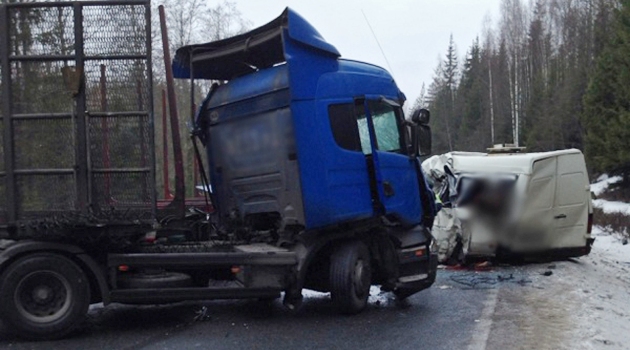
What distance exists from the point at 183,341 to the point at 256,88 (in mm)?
3329

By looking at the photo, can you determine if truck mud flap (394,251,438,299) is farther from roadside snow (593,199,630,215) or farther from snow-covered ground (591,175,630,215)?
roadside snow (593,199,630,215)

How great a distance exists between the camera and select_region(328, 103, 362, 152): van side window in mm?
8883

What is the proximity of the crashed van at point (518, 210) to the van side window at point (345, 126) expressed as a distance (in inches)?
201

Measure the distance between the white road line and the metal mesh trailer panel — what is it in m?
3.77

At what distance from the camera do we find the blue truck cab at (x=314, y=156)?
8.68 metres

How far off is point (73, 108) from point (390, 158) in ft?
13.0

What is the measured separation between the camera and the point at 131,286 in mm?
8078

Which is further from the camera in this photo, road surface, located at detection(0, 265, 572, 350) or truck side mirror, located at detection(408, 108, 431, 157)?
truck side mirror, located at detection(408, 108, 431, 157)

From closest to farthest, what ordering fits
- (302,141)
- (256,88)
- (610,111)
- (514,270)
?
(302,141) → (256,88) → (514,270) → (610,111)

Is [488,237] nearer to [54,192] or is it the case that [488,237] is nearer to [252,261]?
[252,261]

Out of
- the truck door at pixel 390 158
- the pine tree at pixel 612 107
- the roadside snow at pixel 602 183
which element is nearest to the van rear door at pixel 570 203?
the truck door at pixel 390 158

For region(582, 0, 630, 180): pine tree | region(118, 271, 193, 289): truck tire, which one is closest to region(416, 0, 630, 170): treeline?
region(582, 0, 630, 180): pine tree

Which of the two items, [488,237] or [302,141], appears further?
[488,237]

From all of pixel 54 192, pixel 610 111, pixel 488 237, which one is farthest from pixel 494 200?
pixel 610 111
